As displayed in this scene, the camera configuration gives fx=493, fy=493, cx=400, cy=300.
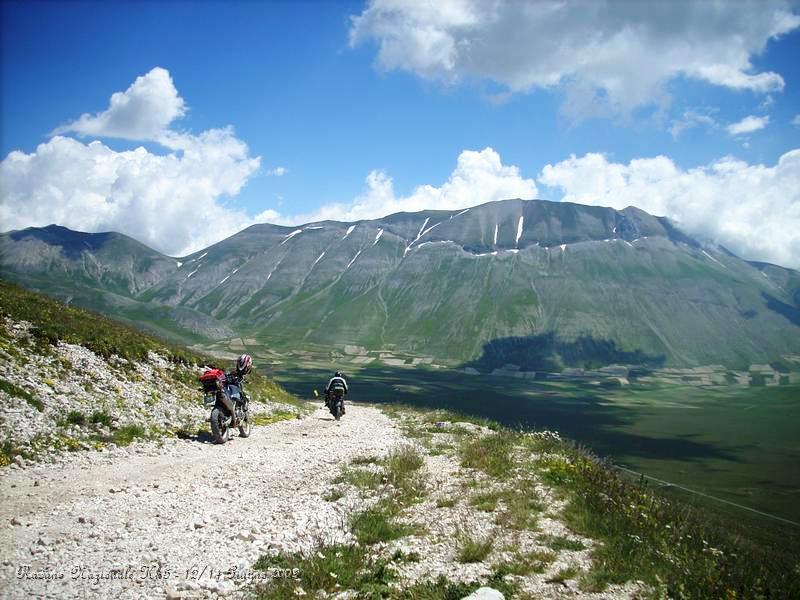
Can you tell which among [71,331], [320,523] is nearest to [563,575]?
[320,523]

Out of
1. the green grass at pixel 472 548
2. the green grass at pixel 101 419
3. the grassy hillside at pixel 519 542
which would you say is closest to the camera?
the grassy hillside at pixel 519 542

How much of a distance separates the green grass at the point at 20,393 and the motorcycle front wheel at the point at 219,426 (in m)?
5.35

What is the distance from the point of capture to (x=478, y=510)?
1203 centimetres

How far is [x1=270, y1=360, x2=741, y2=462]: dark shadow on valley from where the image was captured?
98325 mm

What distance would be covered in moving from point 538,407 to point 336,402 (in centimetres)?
12538

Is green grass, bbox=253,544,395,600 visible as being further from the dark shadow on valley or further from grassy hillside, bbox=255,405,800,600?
the dark shadow on valley

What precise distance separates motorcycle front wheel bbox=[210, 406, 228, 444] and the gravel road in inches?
58.5

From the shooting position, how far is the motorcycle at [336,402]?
30547mm

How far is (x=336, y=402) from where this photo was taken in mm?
30609

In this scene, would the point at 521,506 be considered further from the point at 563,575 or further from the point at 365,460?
the point at 365,460

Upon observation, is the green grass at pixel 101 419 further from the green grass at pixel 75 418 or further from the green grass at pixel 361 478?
the green grass at pixel 361 478

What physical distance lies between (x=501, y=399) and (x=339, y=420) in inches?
5321

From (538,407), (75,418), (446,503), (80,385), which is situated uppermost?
(80,385)

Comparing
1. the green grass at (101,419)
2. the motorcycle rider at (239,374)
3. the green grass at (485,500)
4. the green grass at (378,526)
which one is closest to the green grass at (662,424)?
Answer: the motorcycle rider at (239,374)
